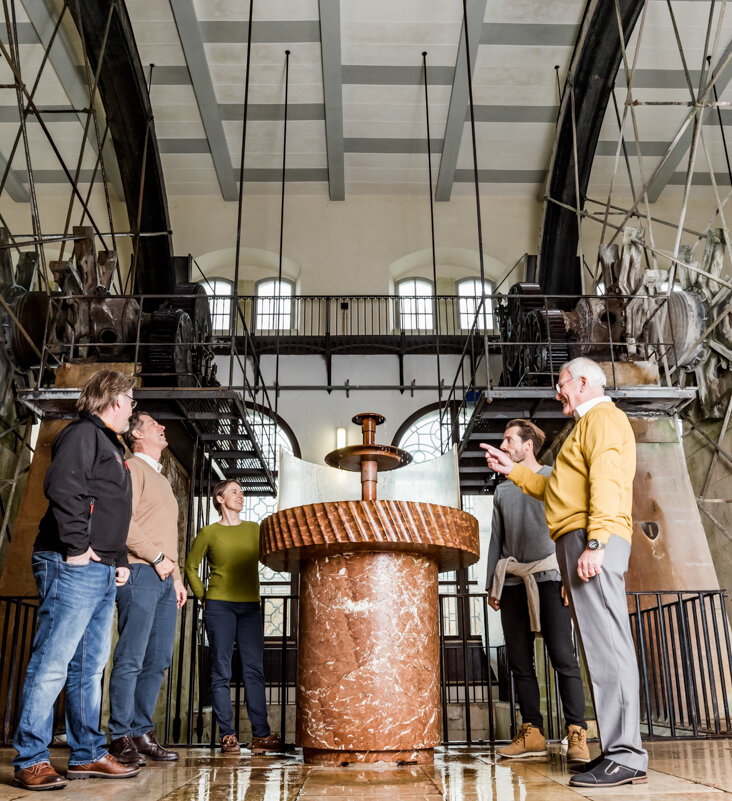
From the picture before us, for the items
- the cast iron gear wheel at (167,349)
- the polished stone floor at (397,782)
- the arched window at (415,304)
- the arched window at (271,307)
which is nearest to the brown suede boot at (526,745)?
the polished stone floor at (397,782)

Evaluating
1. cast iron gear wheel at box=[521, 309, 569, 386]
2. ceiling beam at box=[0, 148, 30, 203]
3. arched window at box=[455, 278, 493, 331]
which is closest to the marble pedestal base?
cast iron gear wheel at box=[521, 309, 569, 386]

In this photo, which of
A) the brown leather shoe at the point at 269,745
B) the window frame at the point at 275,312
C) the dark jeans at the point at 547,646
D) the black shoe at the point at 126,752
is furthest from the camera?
the window frame at the point at 275,312

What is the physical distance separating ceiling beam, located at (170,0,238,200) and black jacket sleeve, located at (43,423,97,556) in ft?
29.0

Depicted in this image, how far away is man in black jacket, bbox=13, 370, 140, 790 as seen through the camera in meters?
2.61

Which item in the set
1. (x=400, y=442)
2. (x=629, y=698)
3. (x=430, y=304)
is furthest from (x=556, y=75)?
(x=629, y=698)

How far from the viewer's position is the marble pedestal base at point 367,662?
2711 millimetres

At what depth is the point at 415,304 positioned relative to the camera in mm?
13156

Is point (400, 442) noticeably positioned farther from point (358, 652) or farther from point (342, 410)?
point (358, 652)

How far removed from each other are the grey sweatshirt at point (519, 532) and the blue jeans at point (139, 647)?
164cm

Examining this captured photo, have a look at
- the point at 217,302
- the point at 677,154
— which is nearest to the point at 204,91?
the point at 217,302

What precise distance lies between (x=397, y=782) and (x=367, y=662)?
0.42m

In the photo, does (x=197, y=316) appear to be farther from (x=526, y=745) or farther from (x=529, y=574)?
(x=526, y=745)

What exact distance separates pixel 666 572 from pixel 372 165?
343 inches

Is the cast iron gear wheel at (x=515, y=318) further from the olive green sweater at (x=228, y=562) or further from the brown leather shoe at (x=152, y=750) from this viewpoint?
the brown leather shoe at (x=152, y=750)
